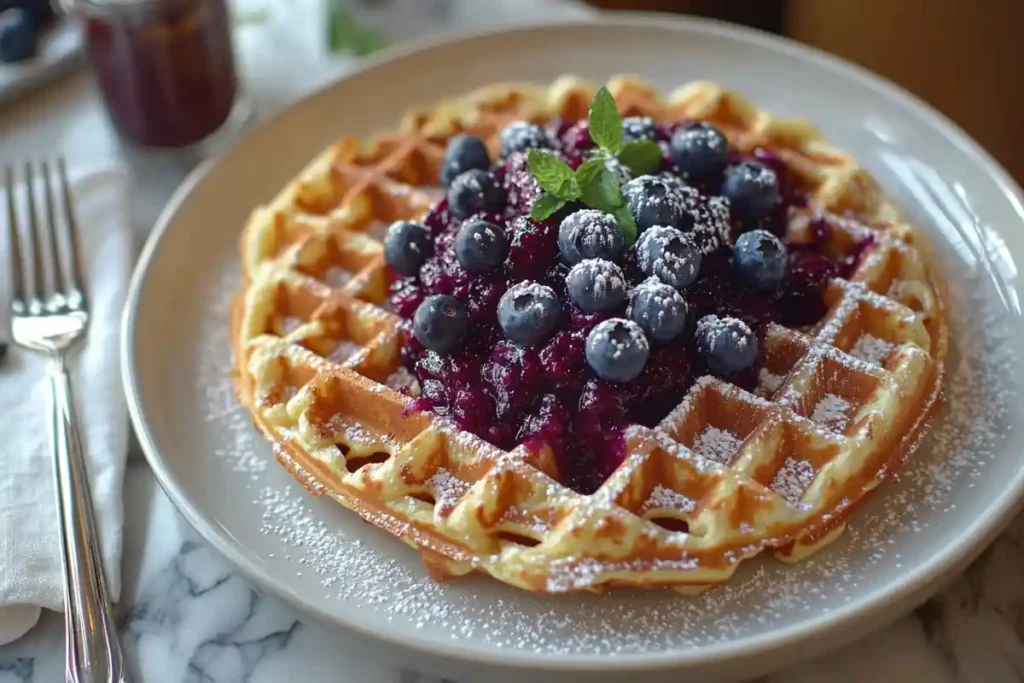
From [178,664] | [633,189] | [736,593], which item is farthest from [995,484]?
[178,664]

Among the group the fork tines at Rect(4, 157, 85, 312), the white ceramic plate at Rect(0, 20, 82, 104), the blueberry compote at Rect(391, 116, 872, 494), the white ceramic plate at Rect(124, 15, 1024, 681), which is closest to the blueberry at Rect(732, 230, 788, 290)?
the blueberry compote at Rect(391, 116, 872, 494)

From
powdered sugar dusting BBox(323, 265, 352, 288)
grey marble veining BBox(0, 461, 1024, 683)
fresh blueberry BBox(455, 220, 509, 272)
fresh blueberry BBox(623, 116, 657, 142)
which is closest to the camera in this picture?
grey marble veining BBox(0, 461, 1024, 683)

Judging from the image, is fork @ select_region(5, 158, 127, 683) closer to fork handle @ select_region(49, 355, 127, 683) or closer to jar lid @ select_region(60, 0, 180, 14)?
fork handle @ select_region(49, 355, 127, 683)

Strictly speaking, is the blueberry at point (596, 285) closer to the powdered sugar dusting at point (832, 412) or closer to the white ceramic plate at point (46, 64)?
the powdered sugar dusting at point (832, 412)

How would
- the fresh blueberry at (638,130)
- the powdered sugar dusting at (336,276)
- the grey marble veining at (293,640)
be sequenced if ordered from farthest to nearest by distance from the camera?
the powdered sugar dusting at (336,276)
the fresh blueberry at (638,130)
the grey marble veining at (293,640)

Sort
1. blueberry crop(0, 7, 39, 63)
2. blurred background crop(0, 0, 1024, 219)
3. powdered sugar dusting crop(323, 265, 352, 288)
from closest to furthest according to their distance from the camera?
powdered sugar dusting crop(323, 265, 352, 288) < blurred background crop(0, 0, 1024, 219) < blueberry crop(0, 7, 39, 63)

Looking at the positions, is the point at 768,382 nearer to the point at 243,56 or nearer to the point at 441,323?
the point at 441,323

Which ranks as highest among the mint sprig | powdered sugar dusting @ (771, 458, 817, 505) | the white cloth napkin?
the mint sprig

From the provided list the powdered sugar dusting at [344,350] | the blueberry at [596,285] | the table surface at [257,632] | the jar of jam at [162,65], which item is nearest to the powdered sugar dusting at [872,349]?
the table surface at [257,632]

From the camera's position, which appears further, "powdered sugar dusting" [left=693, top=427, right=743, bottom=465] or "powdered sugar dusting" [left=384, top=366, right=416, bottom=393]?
"powdered sugar dusting" [left=384, top=366, right=416, bottom=393]
